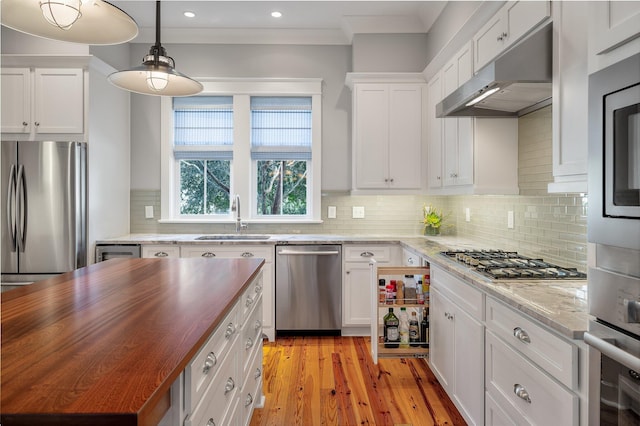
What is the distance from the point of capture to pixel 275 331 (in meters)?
3.40

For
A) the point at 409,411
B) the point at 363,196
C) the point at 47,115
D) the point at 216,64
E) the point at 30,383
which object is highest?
the point at 216,64

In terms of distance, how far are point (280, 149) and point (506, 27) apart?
2461mm

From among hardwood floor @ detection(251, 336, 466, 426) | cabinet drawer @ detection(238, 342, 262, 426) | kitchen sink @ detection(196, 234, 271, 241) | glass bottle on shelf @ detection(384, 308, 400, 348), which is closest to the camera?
cabinet drawer @ detection(238, 342, 262, 426)

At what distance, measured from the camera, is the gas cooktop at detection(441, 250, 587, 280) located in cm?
175

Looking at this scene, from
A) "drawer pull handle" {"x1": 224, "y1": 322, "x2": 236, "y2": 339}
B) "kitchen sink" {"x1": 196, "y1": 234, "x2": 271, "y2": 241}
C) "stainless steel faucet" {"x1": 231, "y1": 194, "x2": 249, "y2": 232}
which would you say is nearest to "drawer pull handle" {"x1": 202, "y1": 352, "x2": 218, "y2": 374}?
"drawer pull handle" {"x1": 224, "y1": 322, "x2": 236, "y2": 339}

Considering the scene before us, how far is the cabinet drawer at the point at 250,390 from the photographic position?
1.72 metres

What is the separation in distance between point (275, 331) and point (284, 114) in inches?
90.3

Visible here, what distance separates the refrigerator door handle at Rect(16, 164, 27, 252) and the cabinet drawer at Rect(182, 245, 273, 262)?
1296 millimetres

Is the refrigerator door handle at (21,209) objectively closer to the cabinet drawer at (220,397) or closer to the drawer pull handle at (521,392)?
the cabinet drawer at (220,397)

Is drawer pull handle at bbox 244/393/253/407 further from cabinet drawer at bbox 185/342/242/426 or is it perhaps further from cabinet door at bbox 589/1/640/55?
cabinet door at bbox 589/1/640/55

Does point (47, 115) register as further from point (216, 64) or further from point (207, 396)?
point (207, 396)

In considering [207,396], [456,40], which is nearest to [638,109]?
[207,396]

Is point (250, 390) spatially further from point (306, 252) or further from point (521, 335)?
point (306, 252)

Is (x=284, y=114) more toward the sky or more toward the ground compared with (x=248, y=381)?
more toward the sky
